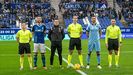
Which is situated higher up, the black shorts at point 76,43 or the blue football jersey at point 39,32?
the blue football jersey at point 39,32

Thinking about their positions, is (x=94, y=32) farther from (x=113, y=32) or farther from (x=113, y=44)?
(x=113, y=44)

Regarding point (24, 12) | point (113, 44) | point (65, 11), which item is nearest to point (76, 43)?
point (113, 44)

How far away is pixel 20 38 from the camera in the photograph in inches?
744

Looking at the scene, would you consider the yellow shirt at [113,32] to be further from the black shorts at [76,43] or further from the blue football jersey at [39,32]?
the blue football jersey at [39,32]

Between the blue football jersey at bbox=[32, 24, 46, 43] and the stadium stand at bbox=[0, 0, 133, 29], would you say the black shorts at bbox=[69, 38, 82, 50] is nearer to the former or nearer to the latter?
the blue football jersey at bbox=[32, 24, 46, 43]

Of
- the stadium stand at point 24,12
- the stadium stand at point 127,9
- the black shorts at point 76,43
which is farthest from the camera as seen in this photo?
the stadium stand at point 127,9

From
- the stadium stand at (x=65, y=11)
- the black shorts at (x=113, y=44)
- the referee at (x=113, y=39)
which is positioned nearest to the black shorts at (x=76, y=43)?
the referee at (x=113, y=39)

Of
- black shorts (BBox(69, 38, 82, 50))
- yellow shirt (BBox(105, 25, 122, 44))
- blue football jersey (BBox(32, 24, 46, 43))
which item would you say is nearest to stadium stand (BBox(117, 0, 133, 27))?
yellow shirt (BBox(105, 25, 122, 44))

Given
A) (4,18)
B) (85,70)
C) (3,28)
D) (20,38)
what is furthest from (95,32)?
(4,18)

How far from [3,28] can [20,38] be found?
23406mm

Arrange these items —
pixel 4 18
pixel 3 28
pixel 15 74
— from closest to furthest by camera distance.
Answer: pixel 15 74 → pixel 3 28 → pixel 4 18

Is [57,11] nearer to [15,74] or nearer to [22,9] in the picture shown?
[22,9]

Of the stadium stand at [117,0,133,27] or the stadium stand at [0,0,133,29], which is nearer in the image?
the stadium stand at [0,0,133,29]

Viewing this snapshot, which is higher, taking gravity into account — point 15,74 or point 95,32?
point 95,32
